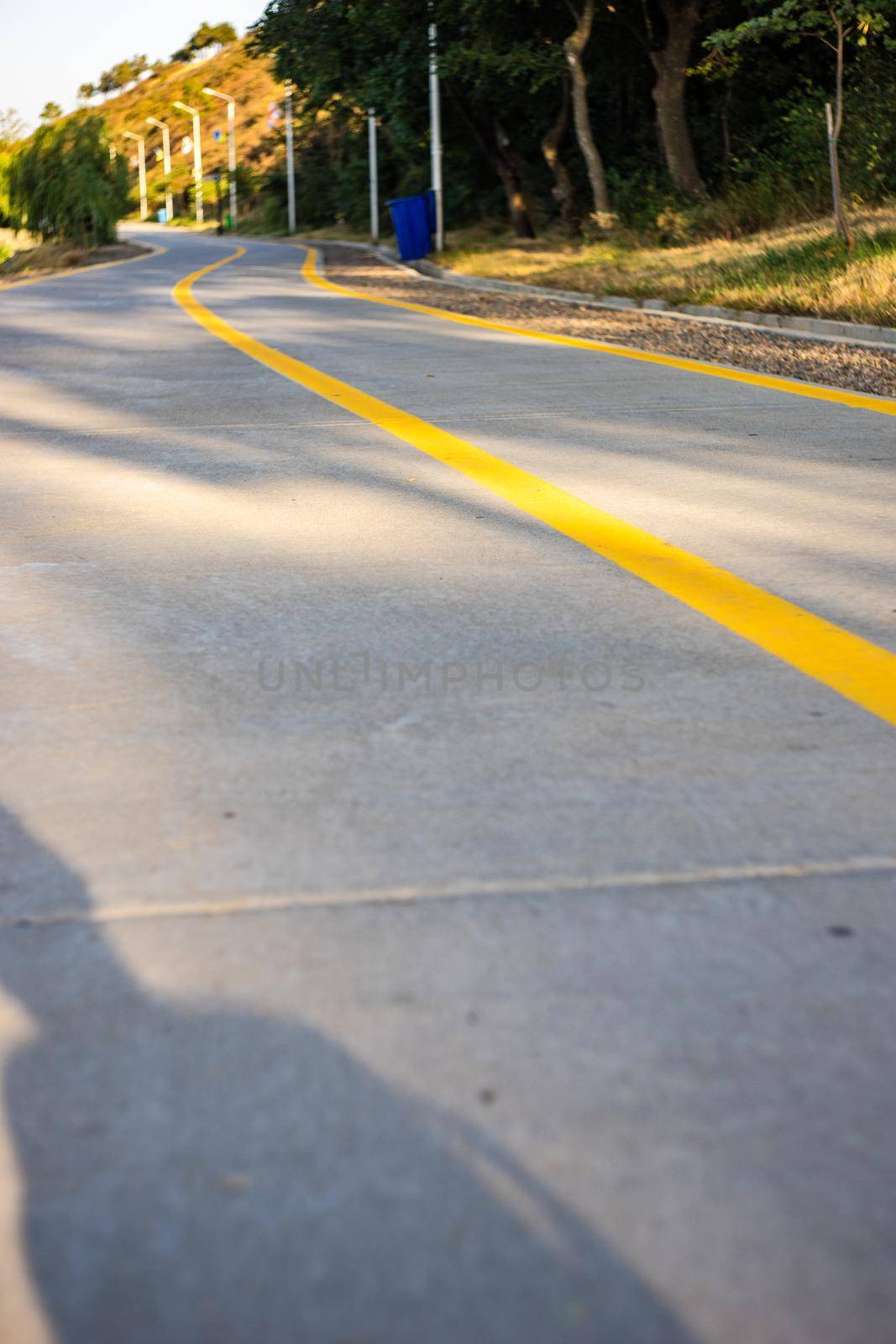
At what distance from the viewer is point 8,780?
2.78 metres

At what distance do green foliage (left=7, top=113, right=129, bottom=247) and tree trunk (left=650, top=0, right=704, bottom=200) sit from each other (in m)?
22.7

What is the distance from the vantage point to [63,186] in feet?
134

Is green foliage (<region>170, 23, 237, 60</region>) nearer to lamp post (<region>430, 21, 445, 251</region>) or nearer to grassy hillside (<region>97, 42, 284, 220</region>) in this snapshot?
grassy hillside (<region>97, 42, 284, 220</region>)

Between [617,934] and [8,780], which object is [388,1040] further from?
[8,780]

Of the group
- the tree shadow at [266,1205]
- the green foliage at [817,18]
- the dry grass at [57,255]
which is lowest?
the tree shadow at [266,1205]

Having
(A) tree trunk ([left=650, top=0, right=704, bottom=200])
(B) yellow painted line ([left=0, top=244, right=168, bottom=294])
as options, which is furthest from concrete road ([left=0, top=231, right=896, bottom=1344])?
(A) tree trunk ([left=650, top=0, right=704, bottom=200])

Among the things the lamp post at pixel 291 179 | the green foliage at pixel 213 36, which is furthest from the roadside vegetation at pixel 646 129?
the green foliage at pixel 213 36

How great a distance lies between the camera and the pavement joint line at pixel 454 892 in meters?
2.24

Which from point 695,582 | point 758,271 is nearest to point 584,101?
point 758,271

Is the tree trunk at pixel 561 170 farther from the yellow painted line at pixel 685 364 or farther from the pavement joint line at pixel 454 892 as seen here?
the pavement joint line at pixel 454 892

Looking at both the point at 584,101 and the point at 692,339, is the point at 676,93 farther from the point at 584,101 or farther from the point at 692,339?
the point at 692,339

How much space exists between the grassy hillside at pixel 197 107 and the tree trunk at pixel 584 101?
95366 mm

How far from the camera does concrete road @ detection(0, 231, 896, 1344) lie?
150cm

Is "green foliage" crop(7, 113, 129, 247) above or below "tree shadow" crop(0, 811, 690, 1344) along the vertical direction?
above
